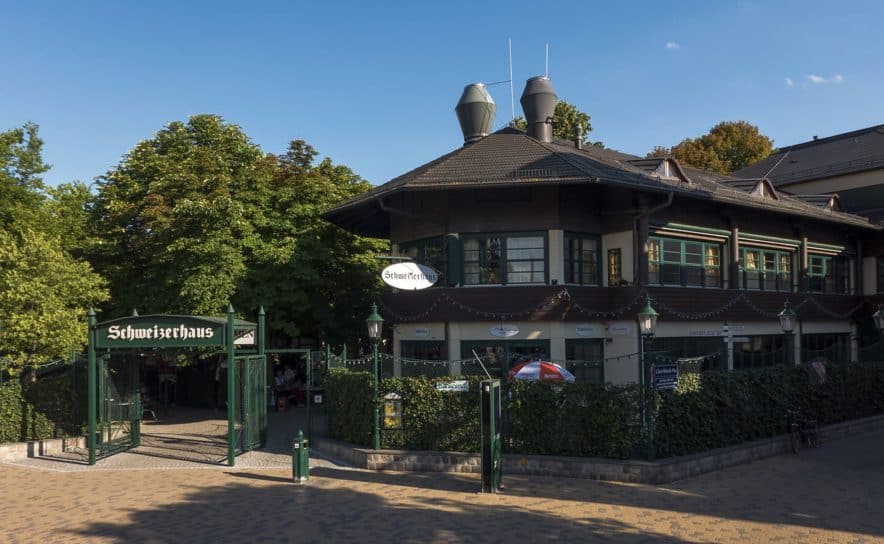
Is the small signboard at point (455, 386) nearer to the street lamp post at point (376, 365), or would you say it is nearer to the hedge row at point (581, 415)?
the hedge row at point (581, 415)

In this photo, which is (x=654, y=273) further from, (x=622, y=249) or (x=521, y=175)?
(x=521, y=175)

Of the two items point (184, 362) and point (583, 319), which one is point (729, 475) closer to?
point (583, 319)

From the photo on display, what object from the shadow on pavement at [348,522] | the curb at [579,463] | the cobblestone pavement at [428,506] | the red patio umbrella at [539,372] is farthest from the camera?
the red patio umbrella at [539,372]

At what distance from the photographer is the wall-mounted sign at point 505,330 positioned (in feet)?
67.8

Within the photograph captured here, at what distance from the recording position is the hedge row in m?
14.4

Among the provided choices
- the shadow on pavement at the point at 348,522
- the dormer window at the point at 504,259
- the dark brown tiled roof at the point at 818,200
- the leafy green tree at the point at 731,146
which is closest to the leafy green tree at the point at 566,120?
the leafy green tree at the point at 731,146

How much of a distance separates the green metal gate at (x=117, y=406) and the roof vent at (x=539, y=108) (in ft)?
49.6

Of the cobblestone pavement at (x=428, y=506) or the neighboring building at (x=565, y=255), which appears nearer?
the cobblestone pavement at (x=428, y=506)

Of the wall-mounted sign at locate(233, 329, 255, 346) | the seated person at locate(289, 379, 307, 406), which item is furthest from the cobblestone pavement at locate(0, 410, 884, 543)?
the seated person at locate(289, 379, 307, 406)

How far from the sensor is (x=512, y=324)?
20.7 meters

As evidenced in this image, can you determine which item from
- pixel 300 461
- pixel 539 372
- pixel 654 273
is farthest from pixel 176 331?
pixel 654 273

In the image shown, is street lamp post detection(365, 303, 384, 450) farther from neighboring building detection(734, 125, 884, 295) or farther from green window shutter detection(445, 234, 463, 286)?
neighboring building detection(734, 125, 884, 295)

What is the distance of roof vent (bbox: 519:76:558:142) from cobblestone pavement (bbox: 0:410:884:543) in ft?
46.7

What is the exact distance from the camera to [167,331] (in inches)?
640
